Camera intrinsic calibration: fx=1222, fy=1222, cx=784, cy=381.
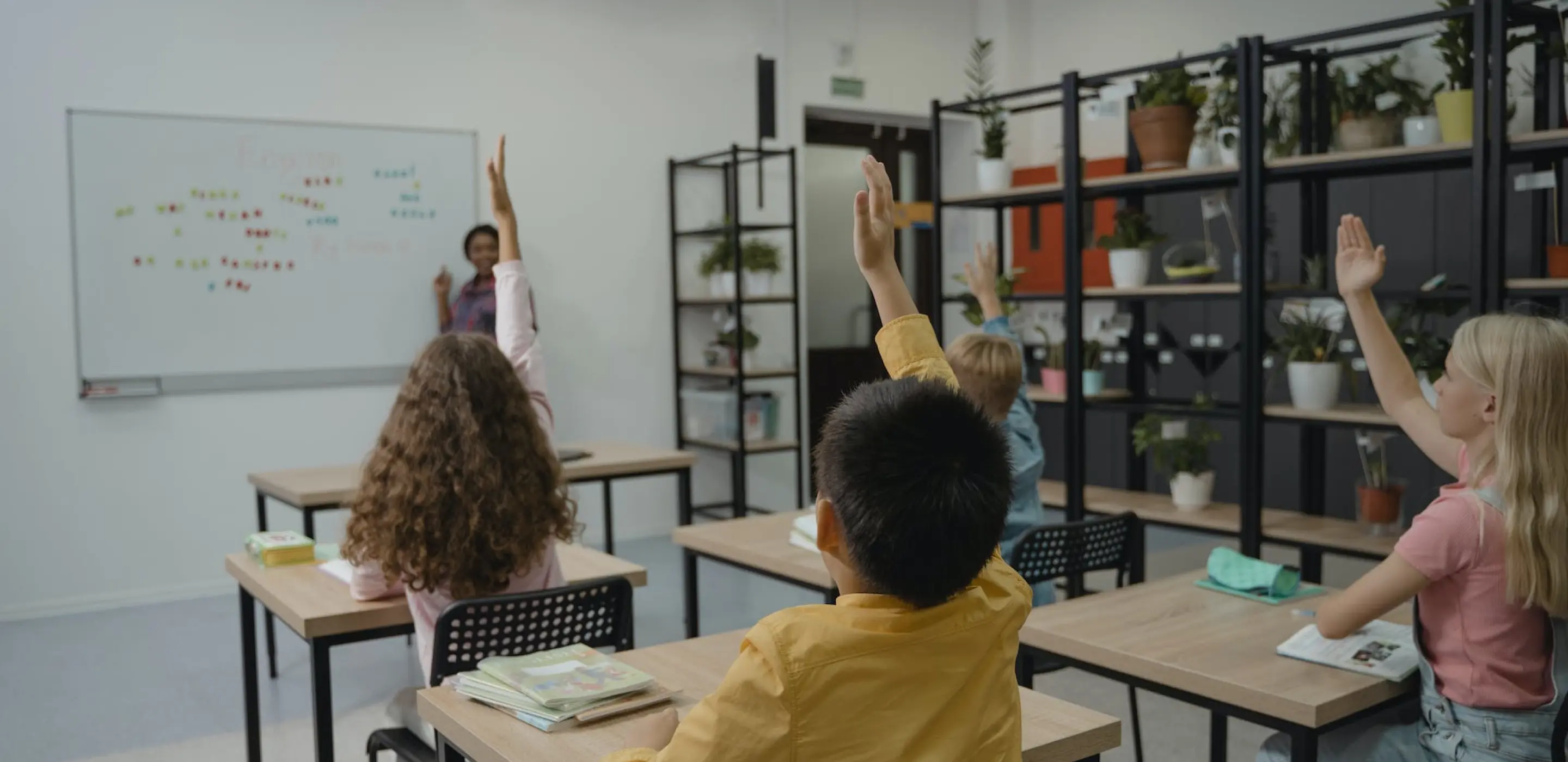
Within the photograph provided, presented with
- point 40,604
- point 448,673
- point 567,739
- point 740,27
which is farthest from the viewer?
point 740,27

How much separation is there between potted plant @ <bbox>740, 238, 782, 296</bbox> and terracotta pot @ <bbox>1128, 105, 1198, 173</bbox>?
2.34 meters

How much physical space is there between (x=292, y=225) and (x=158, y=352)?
74 cm

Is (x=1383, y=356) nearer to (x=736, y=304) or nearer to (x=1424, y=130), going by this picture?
(x=1424, y=130)

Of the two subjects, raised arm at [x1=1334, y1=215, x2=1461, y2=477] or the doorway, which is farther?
the doorway

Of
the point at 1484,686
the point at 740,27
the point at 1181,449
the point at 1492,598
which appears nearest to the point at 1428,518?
the point at 1492,598

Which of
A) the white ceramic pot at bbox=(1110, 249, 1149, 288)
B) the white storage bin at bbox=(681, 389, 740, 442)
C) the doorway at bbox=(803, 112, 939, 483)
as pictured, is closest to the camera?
the white ceramic pot at bbox=(1110, 249, 1149, 288)

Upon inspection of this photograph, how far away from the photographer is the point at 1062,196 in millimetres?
4215

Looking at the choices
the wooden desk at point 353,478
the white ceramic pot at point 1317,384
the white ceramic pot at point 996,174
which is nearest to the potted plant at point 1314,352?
the white ceramic pot at point 1317,384

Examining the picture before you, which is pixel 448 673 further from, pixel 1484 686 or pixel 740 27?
pixel 740 27

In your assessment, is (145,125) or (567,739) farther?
(145,125)

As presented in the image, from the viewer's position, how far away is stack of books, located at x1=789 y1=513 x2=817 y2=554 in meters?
2.71

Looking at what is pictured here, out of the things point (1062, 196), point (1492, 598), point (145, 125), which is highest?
point (145, 125)

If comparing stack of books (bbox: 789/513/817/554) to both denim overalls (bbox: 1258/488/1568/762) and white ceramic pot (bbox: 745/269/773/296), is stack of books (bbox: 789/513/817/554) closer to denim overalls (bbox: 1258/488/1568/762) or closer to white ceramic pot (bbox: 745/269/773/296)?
denim overalls (bbox: 1258/488/1568/762)

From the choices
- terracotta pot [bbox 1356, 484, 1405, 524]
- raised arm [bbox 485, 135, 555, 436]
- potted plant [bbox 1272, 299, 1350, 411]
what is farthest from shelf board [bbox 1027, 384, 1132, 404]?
raised arm [bbox 485, 135, 555, 436]
